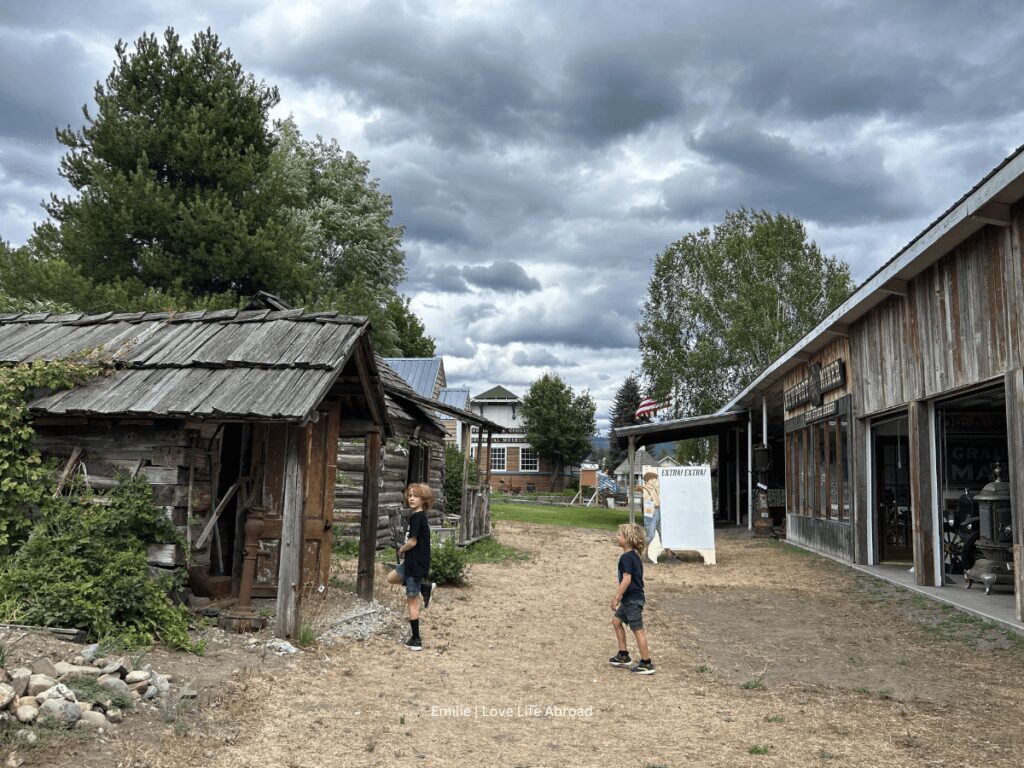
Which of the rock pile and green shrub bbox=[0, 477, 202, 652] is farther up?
green shrub bbox=[0, 477, 202, 652]

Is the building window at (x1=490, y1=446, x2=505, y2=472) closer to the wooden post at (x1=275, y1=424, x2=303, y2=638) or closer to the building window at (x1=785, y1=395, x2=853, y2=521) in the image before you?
the building window at (x1=785, y1=395, x2=853, y2=521)

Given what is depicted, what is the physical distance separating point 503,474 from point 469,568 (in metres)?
52.9

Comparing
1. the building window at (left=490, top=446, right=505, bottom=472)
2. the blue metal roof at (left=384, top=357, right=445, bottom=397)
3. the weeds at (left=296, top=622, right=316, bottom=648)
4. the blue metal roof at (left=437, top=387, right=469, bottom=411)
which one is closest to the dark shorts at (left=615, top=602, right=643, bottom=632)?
the weeds at (left=296, top=622, right=316, bottom=648)

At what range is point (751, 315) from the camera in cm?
3316

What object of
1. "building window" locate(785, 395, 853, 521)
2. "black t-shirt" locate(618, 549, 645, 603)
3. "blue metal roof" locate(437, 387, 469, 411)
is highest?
"blue metal roof" locate(437, 387, 469, 411)

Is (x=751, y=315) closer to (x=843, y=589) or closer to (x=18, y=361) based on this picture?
(x=843, y=589)

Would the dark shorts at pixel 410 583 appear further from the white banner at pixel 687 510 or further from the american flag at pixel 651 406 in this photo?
the american flag at pixel 651 406

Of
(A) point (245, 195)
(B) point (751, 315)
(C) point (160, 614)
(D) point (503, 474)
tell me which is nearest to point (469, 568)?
(C) point (160, 614)

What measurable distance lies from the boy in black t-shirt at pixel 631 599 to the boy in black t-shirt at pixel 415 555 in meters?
2.06

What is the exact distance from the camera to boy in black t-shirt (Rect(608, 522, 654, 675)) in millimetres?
7449

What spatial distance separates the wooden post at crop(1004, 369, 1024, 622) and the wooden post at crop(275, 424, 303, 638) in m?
7.51

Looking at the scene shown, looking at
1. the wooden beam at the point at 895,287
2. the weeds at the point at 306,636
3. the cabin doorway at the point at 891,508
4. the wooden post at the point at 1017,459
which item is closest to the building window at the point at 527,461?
the cabin doorway at the point at 891,508

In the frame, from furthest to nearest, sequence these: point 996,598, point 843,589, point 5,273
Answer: point 5,273 < point 843,589 < point 996,598

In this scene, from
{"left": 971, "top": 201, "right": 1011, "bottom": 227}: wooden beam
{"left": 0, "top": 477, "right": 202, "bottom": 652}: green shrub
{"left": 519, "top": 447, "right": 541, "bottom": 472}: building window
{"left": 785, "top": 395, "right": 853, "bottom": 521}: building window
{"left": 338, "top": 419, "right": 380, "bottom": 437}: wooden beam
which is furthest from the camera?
{"left": 519, "top": 447, "right": 541, "bottom": 472}: building window
